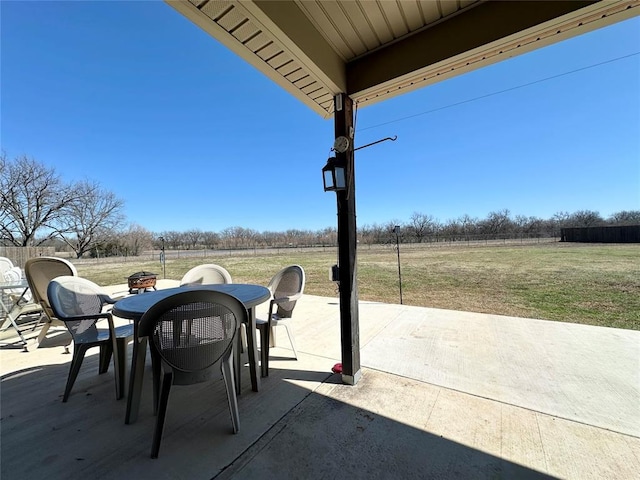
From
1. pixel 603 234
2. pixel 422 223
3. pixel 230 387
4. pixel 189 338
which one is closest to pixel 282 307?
pixel 230 387

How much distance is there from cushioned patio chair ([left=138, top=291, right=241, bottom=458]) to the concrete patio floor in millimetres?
233

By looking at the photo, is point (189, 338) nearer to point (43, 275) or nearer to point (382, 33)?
point (382, 33)

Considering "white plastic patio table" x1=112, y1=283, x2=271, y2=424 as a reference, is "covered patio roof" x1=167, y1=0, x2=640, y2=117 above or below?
above

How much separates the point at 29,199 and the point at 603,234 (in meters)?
44.7

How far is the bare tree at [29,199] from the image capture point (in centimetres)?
1492

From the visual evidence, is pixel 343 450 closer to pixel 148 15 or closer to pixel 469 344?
pixel 469 344

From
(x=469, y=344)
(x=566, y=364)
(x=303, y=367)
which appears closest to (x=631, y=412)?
(x=566, y=364)

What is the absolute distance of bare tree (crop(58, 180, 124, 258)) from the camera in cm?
1811

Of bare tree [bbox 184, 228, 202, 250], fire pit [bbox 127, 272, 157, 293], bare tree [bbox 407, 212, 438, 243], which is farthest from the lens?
bare tree [bbox 184, 228, 202, 250]

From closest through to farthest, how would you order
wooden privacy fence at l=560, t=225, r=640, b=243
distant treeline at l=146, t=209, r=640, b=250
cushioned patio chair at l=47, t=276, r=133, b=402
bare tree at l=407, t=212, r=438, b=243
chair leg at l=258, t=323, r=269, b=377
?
cushioned patio chair at l=47, t=276, r=133, b=402
chair leg at l=258, t=323, r=269, b=377
wooden privacy fence at l=560, t=225, r=640, b=243
distant treeline at l=146, t=209, r=640, b=250
bare tree at l=407, t=212, r=438, b=243

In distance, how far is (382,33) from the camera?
5.62 feet

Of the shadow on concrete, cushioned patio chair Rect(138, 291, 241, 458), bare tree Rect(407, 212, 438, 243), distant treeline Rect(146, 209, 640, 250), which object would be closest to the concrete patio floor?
the shadow on concrete

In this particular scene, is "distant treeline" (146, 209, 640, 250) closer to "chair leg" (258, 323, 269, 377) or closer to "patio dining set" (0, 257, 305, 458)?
"chair leg" (258, 323, 269, 377)

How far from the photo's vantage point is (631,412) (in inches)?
60.3
